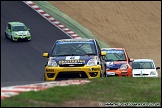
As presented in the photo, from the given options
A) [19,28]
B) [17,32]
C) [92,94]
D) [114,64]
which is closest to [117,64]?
[114,64]

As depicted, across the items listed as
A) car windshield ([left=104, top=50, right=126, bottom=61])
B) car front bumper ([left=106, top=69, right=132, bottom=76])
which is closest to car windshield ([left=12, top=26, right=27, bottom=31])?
car windshield ([left=104, top=50, right=126, bottom=61])

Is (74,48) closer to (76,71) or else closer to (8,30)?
(76,71)

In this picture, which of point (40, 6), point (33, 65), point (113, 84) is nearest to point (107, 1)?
point (40, 6)

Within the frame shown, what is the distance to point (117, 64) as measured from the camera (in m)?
24.0

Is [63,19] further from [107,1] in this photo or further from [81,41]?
[81,41]

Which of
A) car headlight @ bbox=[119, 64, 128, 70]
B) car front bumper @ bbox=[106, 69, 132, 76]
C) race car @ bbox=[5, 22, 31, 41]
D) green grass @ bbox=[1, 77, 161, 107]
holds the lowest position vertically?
car front bumper @ bbox=[106, 69, 132, 76]

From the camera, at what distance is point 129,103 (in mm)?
11625

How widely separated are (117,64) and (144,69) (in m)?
2.50

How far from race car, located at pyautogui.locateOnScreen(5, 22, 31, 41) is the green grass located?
24784 mm

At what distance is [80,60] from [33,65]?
11.9 metres

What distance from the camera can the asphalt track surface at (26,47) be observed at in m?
27.3

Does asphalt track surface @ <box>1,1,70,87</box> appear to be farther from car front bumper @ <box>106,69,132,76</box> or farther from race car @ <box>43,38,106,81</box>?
car front bumper @ <box>106,69,132,76</box>

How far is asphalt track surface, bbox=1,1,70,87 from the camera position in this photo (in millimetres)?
27344

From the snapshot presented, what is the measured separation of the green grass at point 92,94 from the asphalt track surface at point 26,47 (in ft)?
19.7
